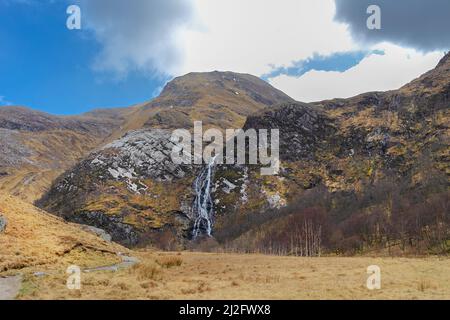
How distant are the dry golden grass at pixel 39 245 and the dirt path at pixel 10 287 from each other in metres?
3.80

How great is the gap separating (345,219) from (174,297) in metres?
163

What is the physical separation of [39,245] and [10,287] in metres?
15.5

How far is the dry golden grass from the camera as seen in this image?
40.8 meters

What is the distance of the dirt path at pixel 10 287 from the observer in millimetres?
26703

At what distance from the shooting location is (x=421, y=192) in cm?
18288

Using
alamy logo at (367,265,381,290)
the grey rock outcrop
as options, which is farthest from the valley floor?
the grey rock outcrop

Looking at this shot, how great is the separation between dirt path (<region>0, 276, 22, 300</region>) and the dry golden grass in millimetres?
3803

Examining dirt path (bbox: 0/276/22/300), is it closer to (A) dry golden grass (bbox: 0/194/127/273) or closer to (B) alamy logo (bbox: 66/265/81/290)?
(B) alamy logo (bbox: 66/265/81/290)

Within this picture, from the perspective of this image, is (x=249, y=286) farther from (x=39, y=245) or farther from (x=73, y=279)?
(x=39, y=245)

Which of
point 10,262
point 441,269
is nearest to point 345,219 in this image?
point 441,269

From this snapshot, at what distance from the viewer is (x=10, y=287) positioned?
30.5 meters

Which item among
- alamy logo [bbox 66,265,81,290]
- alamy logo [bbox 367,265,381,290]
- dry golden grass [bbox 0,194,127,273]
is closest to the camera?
alamy logo [bbox 367,265,381,290]

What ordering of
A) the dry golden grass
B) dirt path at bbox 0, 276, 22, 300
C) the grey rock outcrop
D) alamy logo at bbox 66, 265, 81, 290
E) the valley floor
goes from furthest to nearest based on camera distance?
the grey rock outcrop, the dry golden grass, alamy logo at bbox 66, 265, 81, 290, the valley floor, dirt path at bbox 0, 276, 22, 300
